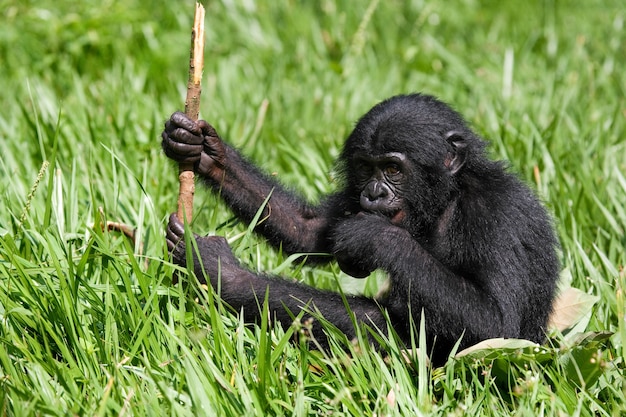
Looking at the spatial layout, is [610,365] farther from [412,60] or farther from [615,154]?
[412,60]

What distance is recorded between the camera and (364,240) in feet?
15.5

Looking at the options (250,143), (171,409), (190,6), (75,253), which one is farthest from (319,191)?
(190,6)

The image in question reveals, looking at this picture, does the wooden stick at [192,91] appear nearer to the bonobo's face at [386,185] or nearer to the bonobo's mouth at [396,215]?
the bonobo's face at [386,185]

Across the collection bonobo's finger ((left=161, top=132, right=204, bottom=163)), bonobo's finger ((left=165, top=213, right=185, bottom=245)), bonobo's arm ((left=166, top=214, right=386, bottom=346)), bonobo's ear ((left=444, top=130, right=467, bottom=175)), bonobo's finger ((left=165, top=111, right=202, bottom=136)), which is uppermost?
bonobo's ear ((left=444, top=130, right=467, bottom=175))

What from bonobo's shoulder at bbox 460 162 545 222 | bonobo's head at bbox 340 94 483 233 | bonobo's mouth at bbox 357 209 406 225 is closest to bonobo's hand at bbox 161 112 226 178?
bonobo's head at bbox 340 94 483 233

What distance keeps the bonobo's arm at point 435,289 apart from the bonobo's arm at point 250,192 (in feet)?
2.64

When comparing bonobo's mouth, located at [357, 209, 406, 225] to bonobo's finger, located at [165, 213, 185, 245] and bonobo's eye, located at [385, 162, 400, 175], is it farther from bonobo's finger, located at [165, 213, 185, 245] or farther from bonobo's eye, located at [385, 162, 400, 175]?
bonobo's finger, located at [165, 213, 185, 245]

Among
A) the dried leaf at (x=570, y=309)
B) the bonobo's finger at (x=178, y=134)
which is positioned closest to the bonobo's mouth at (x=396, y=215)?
the dried leaf at (x=570, y=309)

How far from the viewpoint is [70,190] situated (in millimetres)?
5566

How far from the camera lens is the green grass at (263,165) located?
411cm

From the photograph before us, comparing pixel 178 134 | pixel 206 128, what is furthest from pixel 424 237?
pixel 178 134

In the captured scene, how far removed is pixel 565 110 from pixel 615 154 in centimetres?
107

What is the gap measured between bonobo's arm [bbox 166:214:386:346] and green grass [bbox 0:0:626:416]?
12 cm

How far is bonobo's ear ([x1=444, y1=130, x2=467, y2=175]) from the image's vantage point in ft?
16.8
